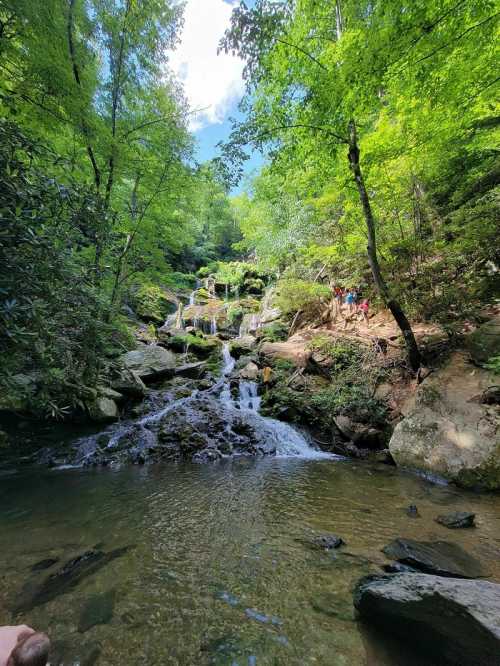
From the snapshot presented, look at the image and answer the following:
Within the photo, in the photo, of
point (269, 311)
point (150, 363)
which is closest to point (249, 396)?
point (150, 363)

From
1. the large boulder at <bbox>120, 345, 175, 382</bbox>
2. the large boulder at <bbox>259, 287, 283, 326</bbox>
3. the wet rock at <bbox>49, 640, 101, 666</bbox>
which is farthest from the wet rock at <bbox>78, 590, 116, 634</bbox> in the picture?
the large boulder at <bbox>259, 287, 283, 326</bbox>

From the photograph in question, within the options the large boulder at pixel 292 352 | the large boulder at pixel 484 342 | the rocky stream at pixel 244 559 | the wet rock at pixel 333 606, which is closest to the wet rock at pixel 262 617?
the rocky stream at pixel 244 559

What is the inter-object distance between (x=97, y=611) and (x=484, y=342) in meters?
8.43

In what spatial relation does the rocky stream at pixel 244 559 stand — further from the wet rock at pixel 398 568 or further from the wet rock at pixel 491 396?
the wet rock at pixel 491 396

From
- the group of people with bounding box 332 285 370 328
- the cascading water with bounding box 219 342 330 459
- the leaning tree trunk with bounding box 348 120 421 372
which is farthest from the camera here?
the group of people with bounding box 332 285 370 328

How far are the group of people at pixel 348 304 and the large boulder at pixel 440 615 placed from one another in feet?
36.6

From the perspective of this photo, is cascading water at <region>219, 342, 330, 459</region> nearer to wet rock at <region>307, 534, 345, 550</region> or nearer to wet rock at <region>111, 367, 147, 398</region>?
wet rock at <region>111, 367, 147, 398</region>

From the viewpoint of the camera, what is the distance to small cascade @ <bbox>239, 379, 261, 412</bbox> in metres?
10.3

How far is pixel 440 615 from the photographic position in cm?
192

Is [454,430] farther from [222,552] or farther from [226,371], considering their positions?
[226,371]

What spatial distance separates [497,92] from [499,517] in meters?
8.07

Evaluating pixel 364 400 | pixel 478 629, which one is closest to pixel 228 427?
pixel 364 400

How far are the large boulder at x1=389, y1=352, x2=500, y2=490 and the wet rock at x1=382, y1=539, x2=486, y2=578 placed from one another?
2.50m

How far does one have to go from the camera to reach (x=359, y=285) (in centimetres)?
1397
